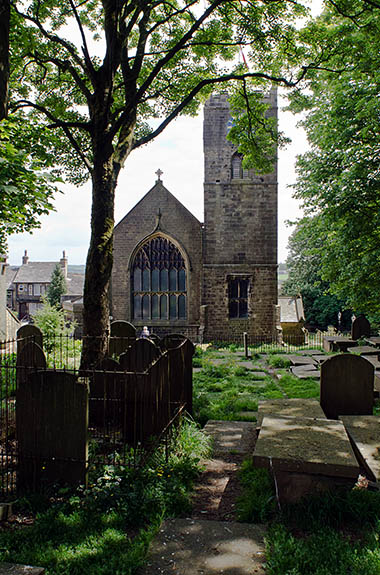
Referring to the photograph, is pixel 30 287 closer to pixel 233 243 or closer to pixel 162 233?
pixel 162 233

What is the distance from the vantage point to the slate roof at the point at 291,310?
2698 cm

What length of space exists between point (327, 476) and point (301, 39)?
30.1ft

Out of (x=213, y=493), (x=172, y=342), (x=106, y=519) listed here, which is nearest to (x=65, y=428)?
(x=106, y=519)

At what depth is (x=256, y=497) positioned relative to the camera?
14.7 ft

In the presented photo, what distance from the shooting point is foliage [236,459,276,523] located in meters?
4.24

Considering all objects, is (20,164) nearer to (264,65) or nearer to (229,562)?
(229,562)

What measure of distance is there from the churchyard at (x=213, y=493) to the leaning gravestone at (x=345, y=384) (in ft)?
0.05

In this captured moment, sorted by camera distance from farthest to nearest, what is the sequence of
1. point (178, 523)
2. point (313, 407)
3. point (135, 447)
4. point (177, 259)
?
1. point (177, 259)
2. point (313, 407)
3. point (135, 447)
4. point (178, 523)

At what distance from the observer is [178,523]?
13.6ft

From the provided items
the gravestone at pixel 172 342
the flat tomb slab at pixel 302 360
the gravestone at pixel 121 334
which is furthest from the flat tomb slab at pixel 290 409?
the flat tomb slab at pixel 302 360

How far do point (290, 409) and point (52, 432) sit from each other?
334 centimetres

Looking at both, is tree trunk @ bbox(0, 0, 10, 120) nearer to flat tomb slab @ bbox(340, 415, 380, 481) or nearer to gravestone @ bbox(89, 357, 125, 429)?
gravestone @ bbox(89, 357, 125, 429)

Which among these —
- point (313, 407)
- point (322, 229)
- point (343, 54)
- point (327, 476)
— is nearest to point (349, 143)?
point (322, 229)

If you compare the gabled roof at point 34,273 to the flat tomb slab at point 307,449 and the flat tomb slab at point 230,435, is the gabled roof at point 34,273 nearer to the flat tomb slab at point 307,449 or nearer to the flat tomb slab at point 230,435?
the flat tomb slab at point 230,435
